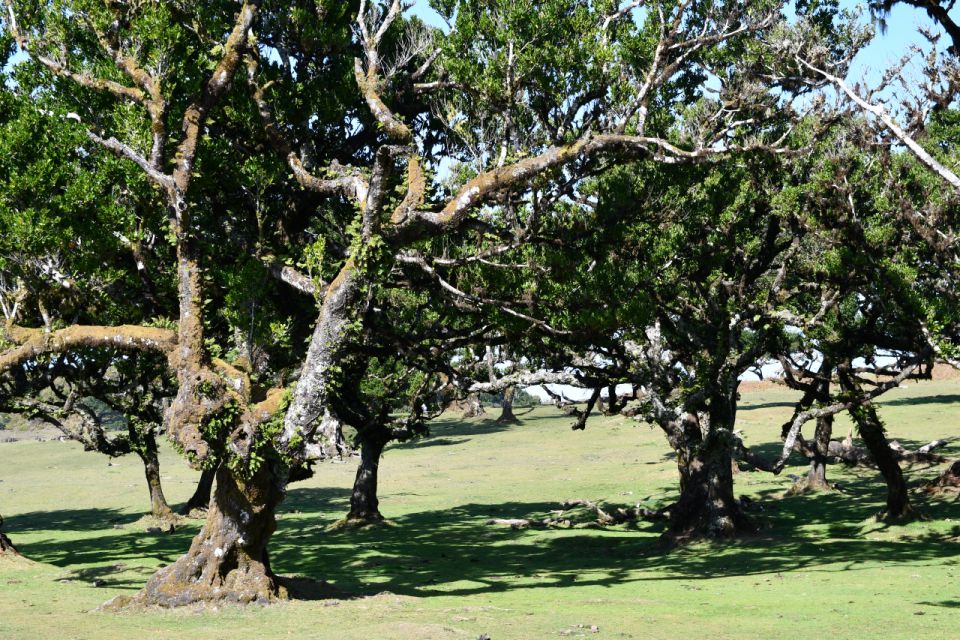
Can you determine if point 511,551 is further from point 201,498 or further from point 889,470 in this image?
point 201,498

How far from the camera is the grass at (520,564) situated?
1425cm

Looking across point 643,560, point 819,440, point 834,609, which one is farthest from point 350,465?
point 834,609

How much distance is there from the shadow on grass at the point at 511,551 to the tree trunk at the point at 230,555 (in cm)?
117

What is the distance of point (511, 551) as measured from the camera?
26.2 meters

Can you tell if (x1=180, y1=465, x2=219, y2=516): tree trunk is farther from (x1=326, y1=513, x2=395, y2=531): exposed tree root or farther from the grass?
(x1=326, y1=513, x2=395, y2=531): exposed tree root

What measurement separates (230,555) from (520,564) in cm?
924

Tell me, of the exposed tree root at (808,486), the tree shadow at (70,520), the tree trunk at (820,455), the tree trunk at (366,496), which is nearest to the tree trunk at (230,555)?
the tree trunk at (366,496)

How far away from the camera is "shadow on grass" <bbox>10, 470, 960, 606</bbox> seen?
67.6 feet

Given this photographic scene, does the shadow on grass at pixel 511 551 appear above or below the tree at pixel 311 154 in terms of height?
below

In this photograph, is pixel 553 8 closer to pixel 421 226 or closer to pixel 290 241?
pixel 421 226

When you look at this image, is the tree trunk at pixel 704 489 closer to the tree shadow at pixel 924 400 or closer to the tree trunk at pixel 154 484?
the tree trunk at pixel 154 484

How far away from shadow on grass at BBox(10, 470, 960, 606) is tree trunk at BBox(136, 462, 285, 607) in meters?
1.17

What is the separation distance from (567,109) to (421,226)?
16.3 ft

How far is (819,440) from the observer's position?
33.0 metres
